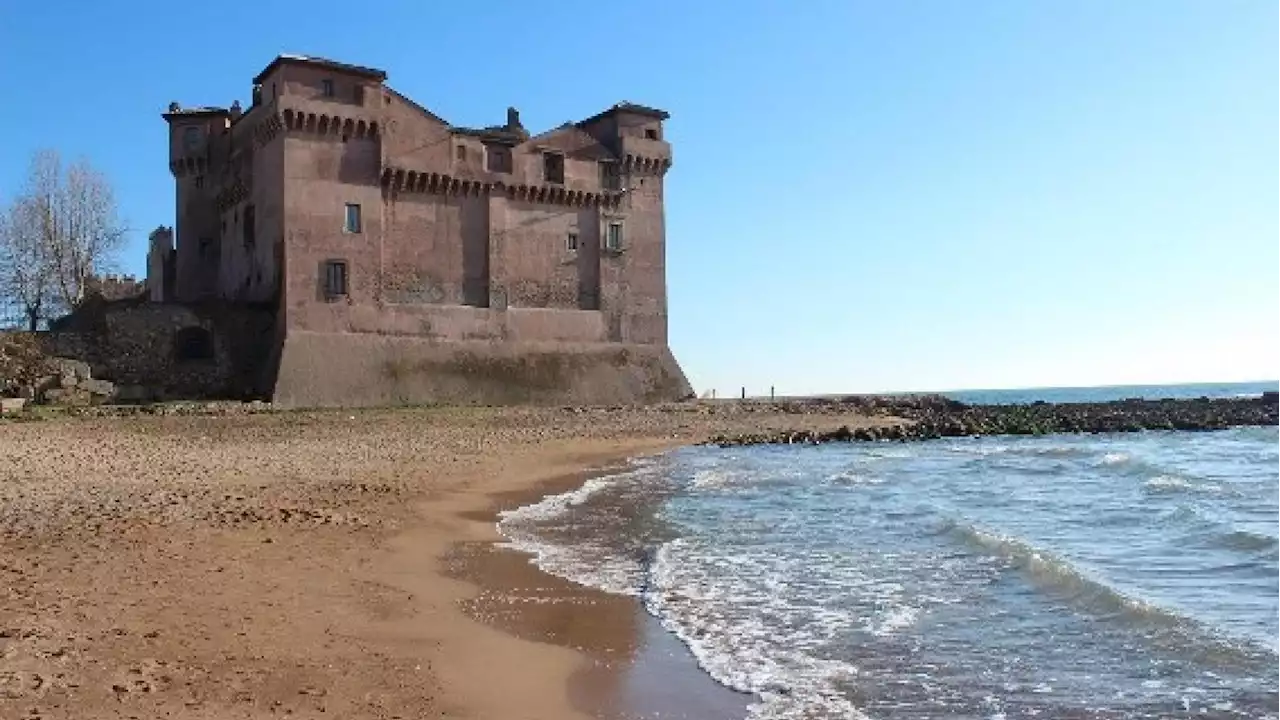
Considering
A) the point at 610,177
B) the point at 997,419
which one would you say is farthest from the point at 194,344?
the point at 997,419

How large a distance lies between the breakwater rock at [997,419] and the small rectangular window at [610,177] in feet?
45.0

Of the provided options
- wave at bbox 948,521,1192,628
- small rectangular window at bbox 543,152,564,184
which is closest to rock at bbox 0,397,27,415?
small rectangular window at bbox 543,152,564,184

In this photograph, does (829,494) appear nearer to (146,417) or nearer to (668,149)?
(146,417)

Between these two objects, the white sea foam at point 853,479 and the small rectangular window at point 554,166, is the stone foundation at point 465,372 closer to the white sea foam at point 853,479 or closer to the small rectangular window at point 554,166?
the small rectangular window at point 554,166

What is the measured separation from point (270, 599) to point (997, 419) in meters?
44.7

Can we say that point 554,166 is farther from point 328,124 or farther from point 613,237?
point 328,124

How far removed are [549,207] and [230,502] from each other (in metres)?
33.9

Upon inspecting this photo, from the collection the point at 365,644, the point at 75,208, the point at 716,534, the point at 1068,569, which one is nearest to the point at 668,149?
the point at 75,208

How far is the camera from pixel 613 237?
4959cm

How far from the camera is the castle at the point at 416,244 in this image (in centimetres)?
3959

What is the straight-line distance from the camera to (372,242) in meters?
41.7

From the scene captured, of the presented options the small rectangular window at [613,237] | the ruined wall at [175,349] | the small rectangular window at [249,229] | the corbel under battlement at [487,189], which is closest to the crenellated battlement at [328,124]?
the corbel under battlement at [487,189]

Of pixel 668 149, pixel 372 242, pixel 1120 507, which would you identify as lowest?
pixel 1120 507

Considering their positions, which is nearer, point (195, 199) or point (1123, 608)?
point (1123, 608)
